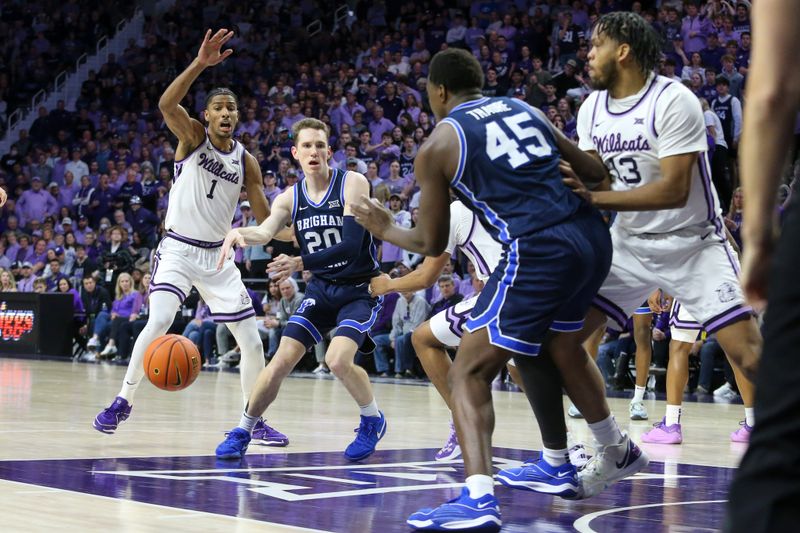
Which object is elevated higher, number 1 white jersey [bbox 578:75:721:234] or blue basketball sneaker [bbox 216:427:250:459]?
number 1 white jersey [bbox 578:75:721:234]

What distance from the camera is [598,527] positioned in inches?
171

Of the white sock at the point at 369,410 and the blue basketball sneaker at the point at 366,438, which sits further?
the white sock at the point at 369,410

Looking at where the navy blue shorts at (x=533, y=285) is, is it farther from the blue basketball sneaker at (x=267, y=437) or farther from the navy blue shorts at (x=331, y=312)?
the blue basketball sneaker at (x=267, y=437)

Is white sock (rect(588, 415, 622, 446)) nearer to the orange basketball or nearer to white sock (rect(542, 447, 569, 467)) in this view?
white sock (rect(542, 447, 569, 467))

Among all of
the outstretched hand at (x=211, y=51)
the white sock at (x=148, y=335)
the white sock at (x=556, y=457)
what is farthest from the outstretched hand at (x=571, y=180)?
the white sock at (x=148, y=335)

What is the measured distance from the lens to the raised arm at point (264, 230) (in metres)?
6.12

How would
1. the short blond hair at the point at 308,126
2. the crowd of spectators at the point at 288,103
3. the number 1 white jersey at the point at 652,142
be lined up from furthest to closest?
the crowd of spectators at the point at 288,103
the short blond hair at the point at 308,126
the number 1 white jersey at the point at 652,142

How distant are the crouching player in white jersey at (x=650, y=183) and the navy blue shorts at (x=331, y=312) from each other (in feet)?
5.94

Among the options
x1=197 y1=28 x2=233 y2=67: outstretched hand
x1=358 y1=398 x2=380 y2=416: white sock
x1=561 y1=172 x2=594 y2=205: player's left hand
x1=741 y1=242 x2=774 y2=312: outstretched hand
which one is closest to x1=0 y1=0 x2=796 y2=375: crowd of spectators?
x1=197 y1=28 x2=233 y2=67: outstretched hand

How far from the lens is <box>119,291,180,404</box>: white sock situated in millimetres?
7168

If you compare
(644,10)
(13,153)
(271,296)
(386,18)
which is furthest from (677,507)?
(13,153)

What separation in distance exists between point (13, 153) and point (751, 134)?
2462 centimetres

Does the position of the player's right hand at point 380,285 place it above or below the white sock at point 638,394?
above

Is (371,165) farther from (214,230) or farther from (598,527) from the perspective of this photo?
(598,527)
